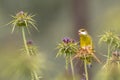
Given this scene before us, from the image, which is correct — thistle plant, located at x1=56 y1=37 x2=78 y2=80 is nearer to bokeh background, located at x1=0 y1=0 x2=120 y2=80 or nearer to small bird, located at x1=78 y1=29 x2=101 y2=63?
small bird, located at x1=78 y1=29 x2=101 y2=63

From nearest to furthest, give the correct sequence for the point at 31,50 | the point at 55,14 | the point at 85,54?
the point at 85,54 → the point at 31,50 → the point at 55,14

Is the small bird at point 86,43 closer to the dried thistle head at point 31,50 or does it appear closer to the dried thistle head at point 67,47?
the dried thistle head at point 67,47

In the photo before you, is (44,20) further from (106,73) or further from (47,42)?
(106,73)

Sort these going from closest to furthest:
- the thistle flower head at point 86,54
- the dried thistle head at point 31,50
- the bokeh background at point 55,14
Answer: the thistle flower head at point 86,54 → the dried thistle head at point 31,50 → the bokeh background at point 55,14

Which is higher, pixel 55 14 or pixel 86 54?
pixel 55 14

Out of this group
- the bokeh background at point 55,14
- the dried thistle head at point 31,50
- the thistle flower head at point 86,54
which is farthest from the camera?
the bokeh background at point 55,14

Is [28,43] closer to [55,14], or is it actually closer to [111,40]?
[111,40]

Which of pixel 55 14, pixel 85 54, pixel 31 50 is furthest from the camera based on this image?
pixel 55 14

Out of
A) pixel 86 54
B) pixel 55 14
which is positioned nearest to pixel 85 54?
pixel 86 54

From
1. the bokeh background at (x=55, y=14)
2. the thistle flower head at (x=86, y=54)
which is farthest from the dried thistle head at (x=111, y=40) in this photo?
the bokeh background at (x=55, y=14)
